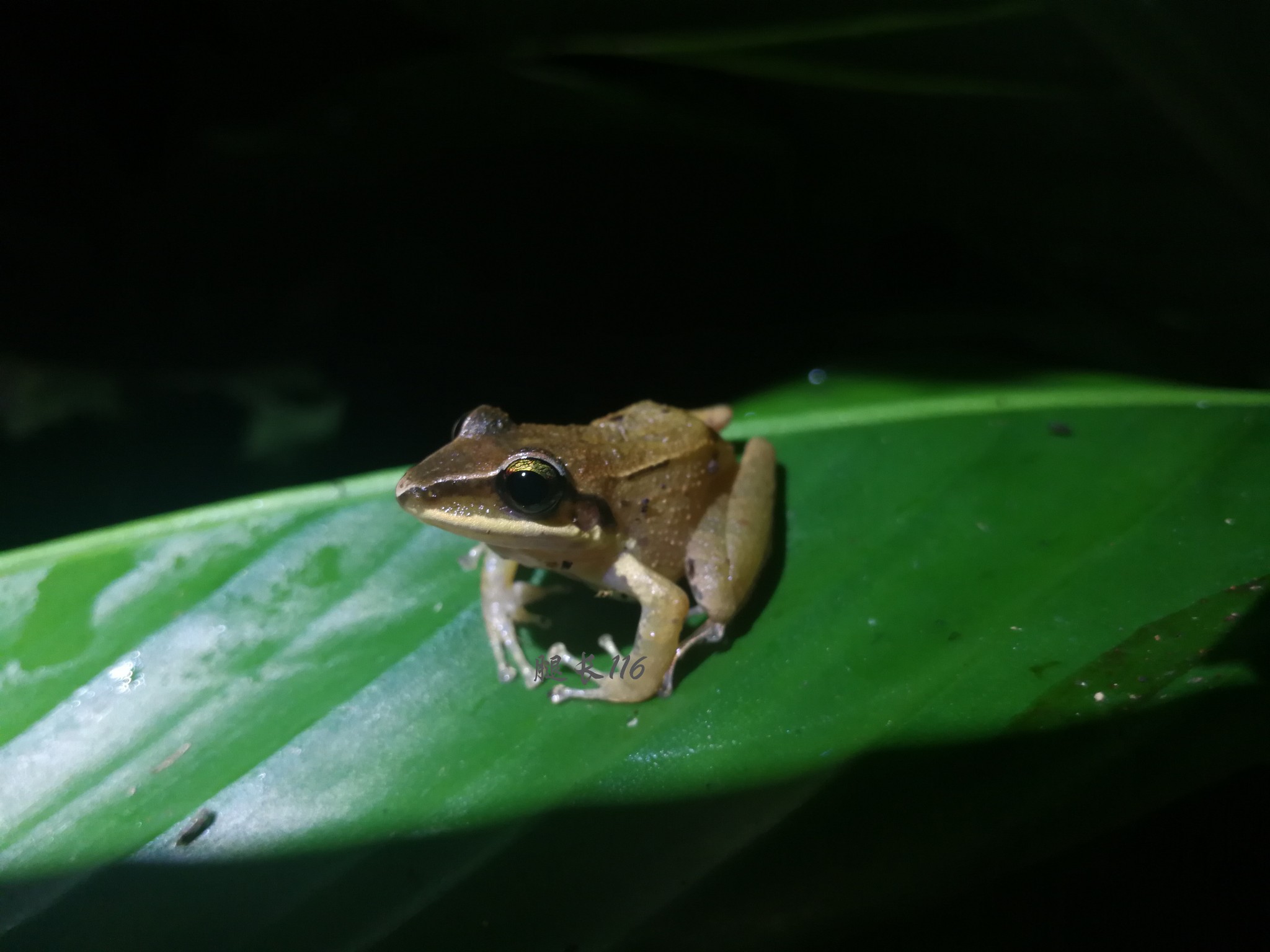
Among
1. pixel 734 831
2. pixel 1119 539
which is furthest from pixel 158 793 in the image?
pixel 1119 539

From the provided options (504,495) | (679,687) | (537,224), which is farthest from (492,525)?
(537,224)

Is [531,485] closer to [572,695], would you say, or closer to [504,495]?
[504,495]

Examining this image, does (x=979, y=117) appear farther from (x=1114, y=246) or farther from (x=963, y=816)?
(x=963, y=816)

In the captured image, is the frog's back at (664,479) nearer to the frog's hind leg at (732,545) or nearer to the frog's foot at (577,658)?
the frog's hind leg at (732,545)

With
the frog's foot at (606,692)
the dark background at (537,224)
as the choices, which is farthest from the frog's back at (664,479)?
the dark background at (537,224)

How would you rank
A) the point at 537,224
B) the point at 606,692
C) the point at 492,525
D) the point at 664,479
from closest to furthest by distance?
the point at 606,692, the point at 492,525, the point at 664,479, the point at 537,224

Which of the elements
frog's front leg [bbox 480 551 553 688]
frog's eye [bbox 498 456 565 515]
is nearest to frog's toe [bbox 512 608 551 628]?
frog's front leg [bbox 480 551 553 688]

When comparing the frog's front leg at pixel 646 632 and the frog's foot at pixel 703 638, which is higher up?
the frog's front leg at pixel 646 632
